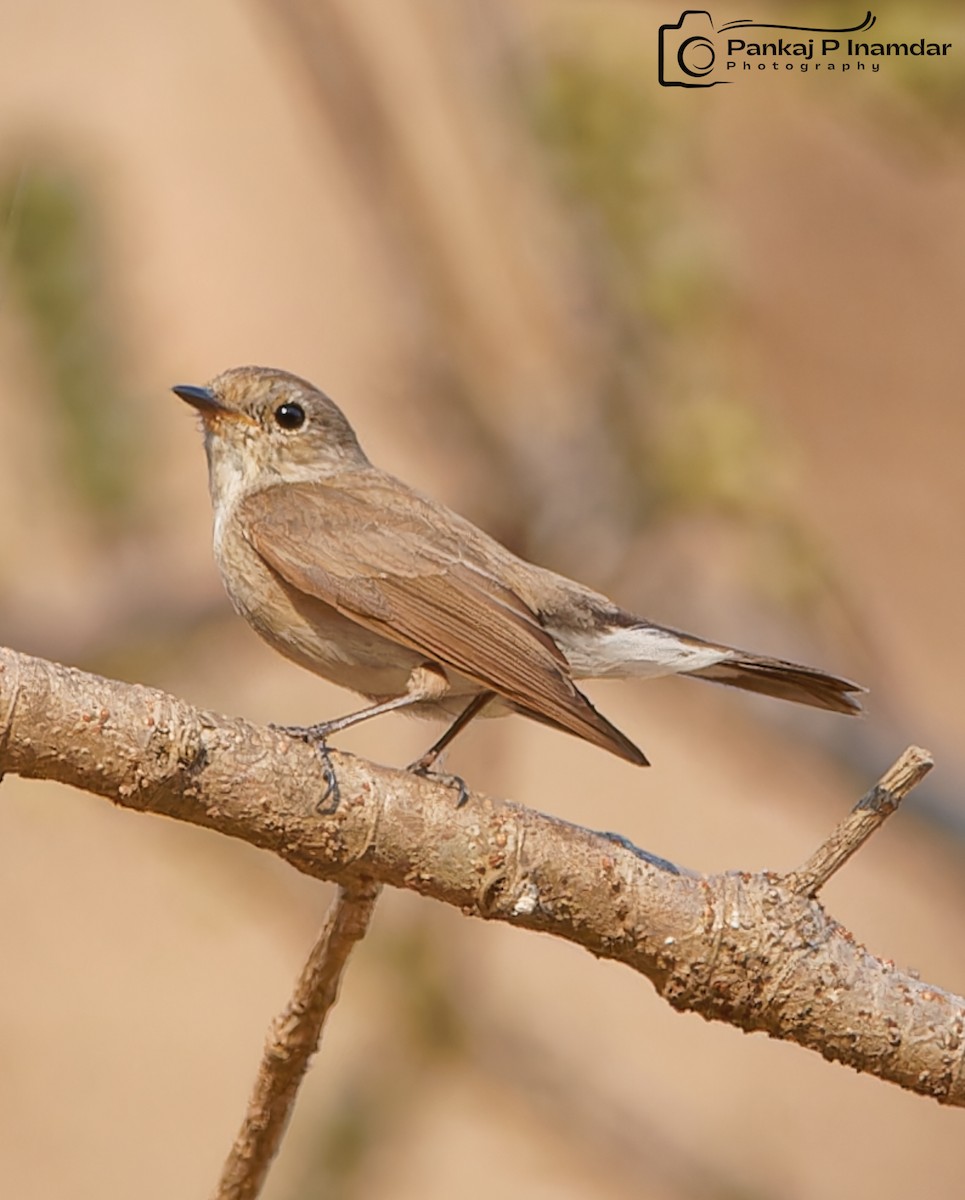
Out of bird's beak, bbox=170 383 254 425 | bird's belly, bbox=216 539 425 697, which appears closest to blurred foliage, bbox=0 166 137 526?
bird's beak, bbox=170 383 254 425

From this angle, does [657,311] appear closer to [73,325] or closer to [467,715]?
[73,325]

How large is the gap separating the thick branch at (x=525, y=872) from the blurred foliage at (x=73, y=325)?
6.35 ft

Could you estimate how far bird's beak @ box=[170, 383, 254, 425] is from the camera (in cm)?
391

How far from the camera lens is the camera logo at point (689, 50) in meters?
5.49

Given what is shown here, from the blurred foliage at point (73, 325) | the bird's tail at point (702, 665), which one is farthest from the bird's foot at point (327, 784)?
the blurred foliage at point (73, 325)

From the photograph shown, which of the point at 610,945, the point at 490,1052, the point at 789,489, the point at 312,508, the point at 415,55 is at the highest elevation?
the point at 415,55

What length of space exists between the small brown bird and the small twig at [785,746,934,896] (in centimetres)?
53

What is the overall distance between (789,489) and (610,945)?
8.96 ft

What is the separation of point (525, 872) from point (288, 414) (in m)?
1.88

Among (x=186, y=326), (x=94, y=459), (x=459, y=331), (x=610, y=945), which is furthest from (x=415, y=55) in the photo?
(x=610, y=945)

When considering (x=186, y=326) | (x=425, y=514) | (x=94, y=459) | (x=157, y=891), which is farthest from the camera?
(x=186, y=326)

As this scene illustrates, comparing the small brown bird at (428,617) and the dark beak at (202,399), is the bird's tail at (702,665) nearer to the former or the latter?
the small brown bird at (428,617)

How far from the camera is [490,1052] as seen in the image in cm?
495

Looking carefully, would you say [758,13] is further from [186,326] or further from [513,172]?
[186,326]
